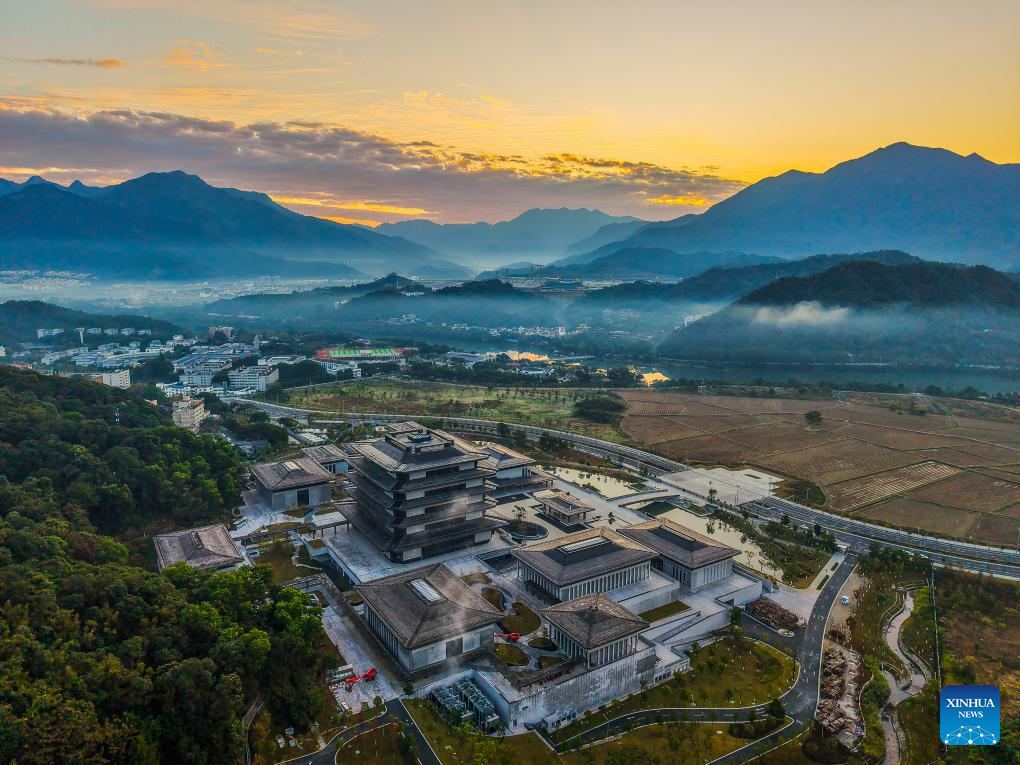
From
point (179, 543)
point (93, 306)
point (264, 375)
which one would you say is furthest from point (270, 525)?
point (93, 306)

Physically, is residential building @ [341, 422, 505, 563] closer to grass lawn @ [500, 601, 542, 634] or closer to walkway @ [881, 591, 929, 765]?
grass lawn @ [500, 601, 542, 634]

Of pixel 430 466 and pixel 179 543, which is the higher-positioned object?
pixel 430 466

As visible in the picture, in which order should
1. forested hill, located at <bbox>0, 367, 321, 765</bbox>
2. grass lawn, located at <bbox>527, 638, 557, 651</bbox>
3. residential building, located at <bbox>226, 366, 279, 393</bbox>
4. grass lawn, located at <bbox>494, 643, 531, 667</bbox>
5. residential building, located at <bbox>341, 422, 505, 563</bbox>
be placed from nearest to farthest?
forested hill, located at <bbox>0, 367, 321, 765</bbox>
grass lawn, located at <bbox>494, 643, 531, 667</bbox>
grass lawn, located at <bbox>527, 638, 557, 651</bbox>
residential building, located at <bbox>341, 422, 505, 563</bbox>
residential building, located at <bbox>226, 366, 279, 393</bbox>

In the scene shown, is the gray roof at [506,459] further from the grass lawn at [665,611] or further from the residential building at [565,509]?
the grass lawn at [665,611]

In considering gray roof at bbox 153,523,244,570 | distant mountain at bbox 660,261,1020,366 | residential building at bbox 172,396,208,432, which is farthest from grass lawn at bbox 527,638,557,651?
distant mountain at bbox 660,261,1020,366

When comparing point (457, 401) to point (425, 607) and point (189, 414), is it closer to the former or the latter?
point (189, 414)

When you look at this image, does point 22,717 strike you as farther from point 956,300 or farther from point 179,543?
point 956,300
